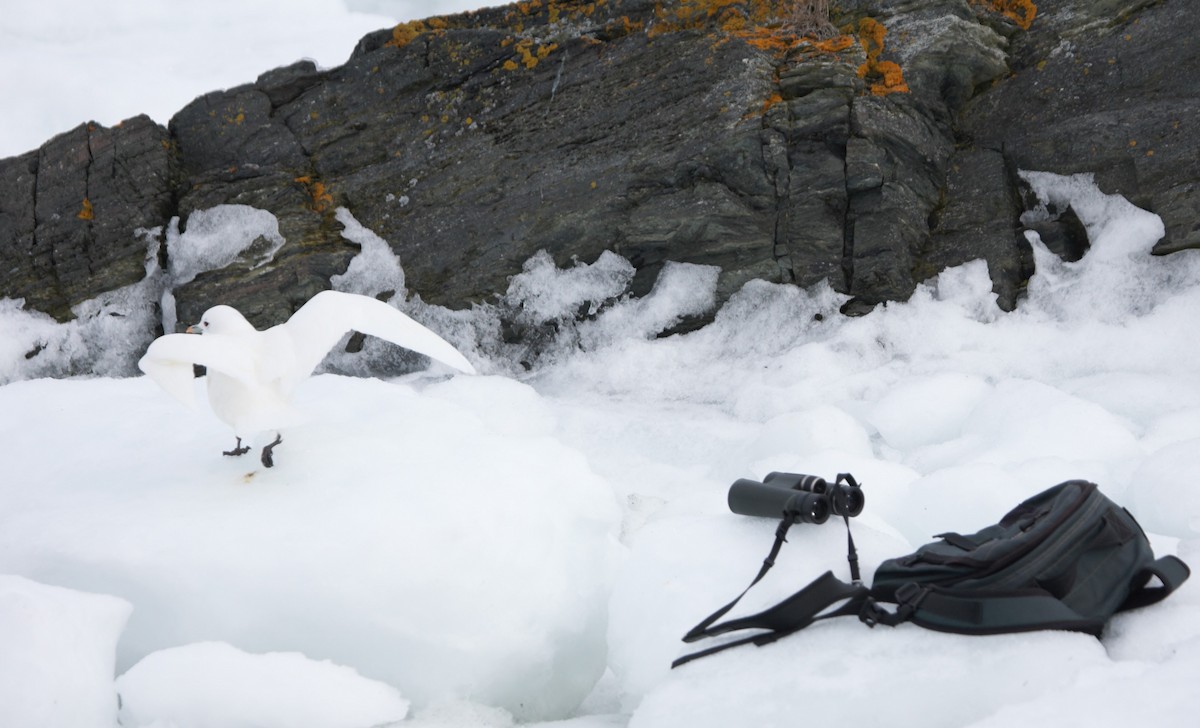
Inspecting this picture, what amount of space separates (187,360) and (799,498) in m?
2.24

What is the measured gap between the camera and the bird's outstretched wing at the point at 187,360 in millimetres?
2779

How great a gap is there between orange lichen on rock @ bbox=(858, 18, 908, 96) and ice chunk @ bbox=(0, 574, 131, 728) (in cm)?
600

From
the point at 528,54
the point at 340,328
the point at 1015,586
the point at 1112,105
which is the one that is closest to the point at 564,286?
the point at 528,54

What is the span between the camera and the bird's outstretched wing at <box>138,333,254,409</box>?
278cm

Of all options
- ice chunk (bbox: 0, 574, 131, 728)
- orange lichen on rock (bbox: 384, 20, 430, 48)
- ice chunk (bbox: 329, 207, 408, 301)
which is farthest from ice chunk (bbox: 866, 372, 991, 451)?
orange lichen on rock (bbox: 384, 20, 430, 48)

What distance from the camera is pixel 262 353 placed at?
10.2ft

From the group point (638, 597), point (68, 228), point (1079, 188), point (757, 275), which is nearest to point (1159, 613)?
point (638, 597)

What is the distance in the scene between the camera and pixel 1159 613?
1887 mm

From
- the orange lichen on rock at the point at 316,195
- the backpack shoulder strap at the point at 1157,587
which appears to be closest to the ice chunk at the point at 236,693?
the backpack shoulder strap at the point at 1157,587

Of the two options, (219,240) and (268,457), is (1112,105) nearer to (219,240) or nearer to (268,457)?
(268,457)

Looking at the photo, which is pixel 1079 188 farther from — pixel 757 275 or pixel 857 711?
pixel 857 711

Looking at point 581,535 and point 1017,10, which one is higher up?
point 1017,10

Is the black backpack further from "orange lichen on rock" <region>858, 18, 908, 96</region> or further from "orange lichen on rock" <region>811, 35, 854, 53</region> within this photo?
"orange lichen on rock" <region>811, 35, 854, 53</region>

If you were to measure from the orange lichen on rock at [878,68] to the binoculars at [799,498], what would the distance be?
4599mm
